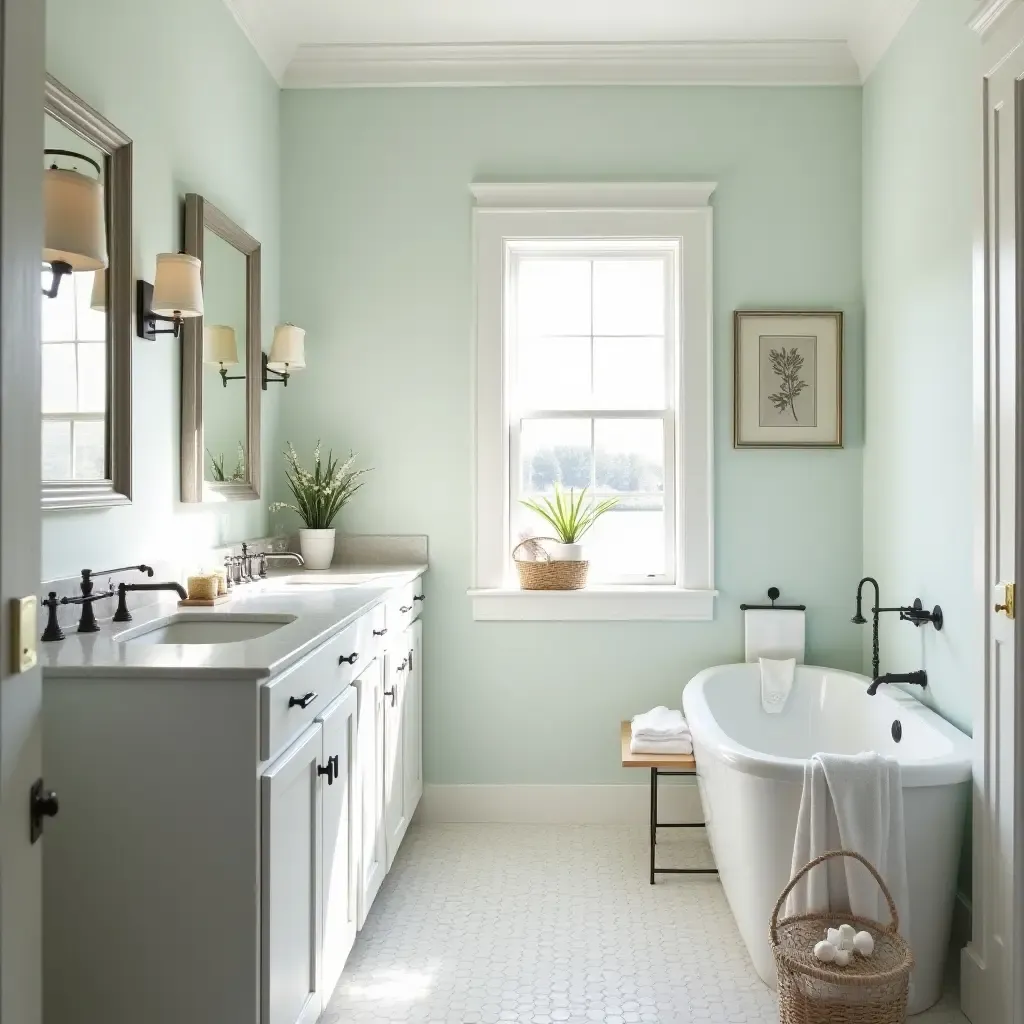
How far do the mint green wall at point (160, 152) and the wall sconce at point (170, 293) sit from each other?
2.2 inches

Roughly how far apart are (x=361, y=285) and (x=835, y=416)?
1929 millimetres

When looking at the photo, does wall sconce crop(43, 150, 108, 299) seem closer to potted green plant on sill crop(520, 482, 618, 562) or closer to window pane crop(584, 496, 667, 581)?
potted green plant on sill crop(520, 482, 618, 562)

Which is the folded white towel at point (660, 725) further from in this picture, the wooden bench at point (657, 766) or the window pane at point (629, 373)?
the window pane at point (629, 373)

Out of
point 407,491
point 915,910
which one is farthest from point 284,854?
point 407,491

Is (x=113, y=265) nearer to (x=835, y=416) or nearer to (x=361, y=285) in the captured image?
(x=361, y=285)

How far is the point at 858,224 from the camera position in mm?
3576

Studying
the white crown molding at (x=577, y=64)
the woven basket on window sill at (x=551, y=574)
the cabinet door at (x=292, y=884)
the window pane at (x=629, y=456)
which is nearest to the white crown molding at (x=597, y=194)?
the white crown molding at (x=577, y=64)

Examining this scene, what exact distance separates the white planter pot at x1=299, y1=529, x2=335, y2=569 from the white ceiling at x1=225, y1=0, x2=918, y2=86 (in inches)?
69.7

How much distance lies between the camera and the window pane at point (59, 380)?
195 centimetres

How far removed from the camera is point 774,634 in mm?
3555

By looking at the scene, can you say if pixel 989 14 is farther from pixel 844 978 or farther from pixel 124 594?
pixel 124 594

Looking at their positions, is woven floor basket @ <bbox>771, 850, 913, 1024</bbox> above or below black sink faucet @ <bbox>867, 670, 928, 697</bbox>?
below

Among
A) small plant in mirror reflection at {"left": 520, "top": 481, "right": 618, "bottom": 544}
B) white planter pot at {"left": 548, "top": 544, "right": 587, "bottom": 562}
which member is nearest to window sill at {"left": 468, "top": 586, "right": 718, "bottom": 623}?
white planter pot at {"left": 548, "top": 544, "right": 587, "bottom": 562}

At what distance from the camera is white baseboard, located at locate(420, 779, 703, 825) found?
3.59m
